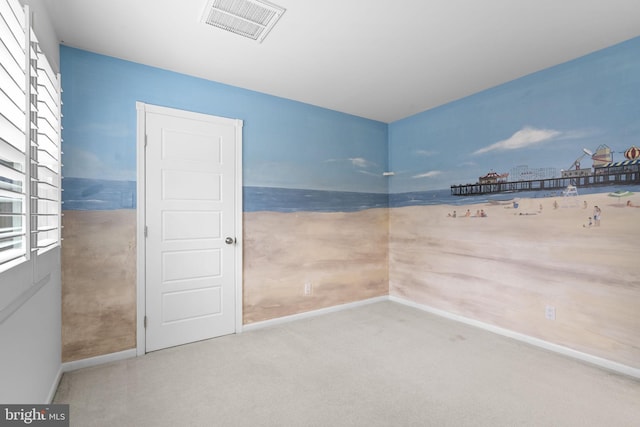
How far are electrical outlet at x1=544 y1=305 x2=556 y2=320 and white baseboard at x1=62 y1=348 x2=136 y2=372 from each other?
3.88m

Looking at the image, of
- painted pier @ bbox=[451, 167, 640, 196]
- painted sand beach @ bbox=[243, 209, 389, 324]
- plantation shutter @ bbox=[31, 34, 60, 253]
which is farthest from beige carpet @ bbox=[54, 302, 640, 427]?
painted pier @ bbox=[451, 167, 640, 196]

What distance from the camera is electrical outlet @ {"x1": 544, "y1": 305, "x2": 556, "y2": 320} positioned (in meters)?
2.96

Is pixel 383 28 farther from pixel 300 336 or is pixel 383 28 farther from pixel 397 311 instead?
pixel 397 311

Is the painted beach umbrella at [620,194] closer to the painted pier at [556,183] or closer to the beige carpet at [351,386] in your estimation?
the painted pier at [556,183]

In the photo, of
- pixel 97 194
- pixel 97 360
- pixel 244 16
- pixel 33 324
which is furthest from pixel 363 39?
pixel 97 360

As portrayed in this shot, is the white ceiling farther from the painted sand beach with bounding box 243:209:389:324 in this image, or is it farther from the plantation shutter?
the painted sand beach with bounding box 243:209:389:324

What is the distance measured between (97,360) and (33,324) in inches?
43.2

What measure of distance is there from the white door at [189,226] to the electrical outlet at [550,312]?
10.2ft

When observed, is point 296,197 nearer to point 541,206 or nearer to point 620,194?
point 541,206

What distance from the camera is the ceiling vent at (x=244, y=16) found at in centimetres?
211

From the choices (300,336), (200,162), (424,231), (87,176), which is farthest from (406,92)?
(87,176)

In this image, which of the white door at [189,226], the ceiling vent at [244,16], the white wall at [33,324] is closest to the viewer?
the white wall at [33,324]

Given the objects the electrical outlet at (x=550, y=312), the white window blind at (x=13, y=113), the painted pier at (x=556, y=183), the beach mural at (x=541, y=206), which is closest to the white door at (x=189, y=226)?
the white window blind at (x=13, y=113)

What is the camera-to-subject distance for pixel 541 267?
3.06 meters
